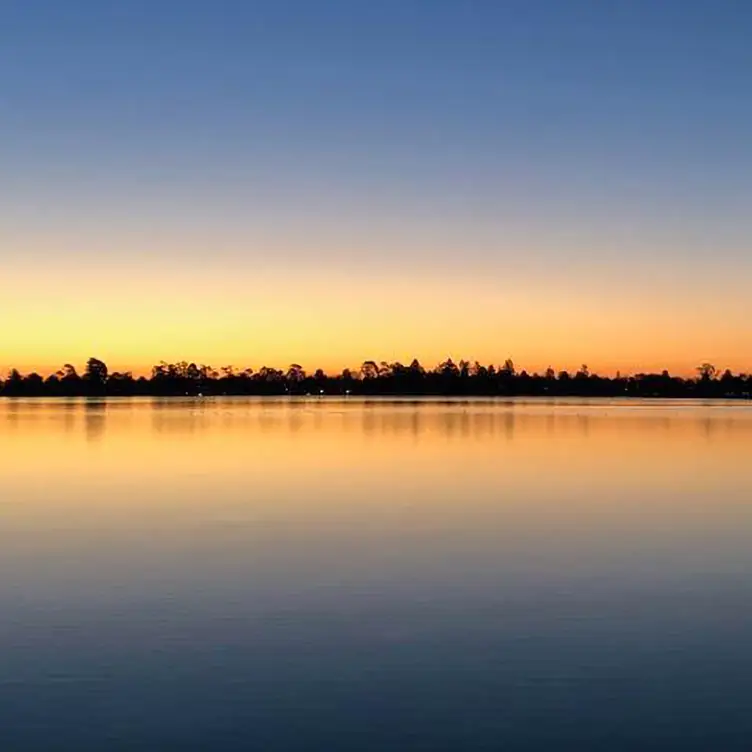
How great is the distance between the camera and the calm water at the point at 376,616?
11.0m

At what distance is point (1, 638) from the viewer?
1428cm

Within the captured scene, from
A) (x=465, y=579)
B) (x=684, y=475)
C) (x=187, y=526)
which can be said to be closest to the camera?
(x=465, y=579)

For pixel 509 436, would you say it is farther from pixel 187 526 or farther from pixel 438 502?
pixel 187 526

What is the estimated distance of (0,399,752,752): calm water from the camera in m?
11.0

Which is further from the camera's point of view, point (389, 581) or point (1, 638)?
point (389, 581)

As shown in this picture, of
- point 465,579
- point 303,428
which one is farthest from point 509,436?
point 465,579

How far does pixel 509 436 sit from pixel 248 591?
166 feet

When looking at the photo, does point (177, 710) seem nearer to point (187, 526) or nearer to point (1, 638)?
point (1, 638)

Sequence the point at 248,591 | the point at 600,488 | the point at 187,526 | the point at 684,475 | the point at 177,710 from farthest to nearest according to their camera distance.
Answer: the point at 684,475
the point at 600,488
the point at 187,526
the point at 248,591
the point at 177,710

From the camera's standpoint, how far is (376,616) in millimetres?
15727

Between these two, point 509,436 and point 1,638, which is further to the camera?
point 509,436

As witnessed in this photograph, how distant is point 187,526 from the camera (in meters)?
25.6

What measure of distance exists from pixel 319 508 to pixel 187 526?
16.0 ft

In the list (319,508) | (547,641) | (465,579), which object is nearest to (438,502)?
(319,508)
